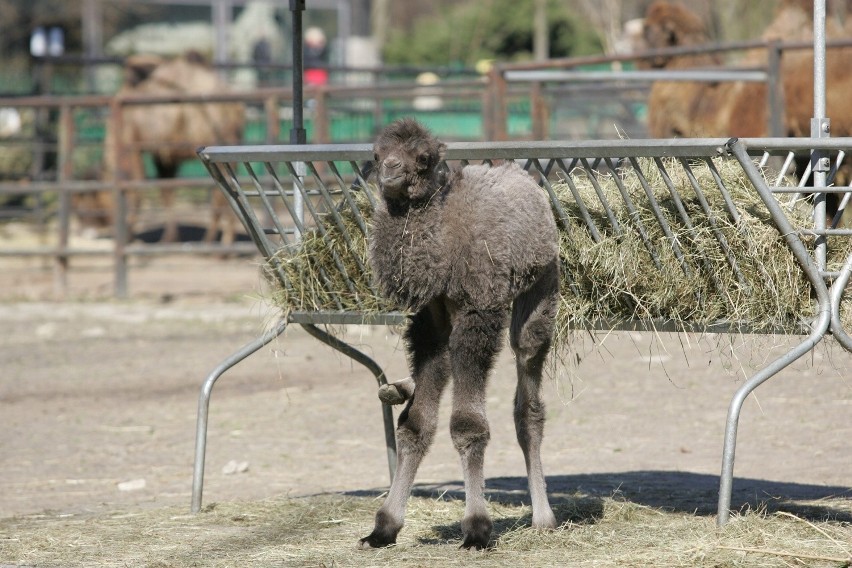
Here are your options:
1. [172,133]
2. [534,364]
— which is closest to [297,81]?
[534,364]

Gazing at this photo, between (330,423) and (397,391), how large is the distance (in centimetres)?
283

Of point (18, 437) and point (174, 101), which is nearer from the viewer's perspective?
point (18, 437)

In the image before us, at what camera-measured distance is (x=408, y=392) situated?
417 cm

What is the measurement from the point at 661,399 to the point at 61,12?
26838mm

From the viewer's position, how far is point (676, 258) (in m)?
4.16

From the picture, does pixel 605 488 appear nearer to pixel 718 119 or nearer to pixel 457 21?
pixel 718 119

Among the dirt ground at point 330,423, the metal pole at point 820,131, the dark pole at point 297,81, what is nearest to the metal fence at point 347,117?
the dirt ground at point 330,423

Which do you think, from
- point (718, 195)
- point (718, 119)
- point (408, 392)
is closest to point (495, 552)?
point (408, 392)

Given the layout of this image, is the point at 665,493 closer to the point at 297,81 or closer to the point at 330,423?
the point at 297,81

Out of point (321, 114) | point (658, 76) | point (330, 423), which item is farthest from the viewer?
point (321, 114)

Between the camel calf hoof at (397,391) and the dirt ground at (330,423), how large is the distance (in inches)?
14.8

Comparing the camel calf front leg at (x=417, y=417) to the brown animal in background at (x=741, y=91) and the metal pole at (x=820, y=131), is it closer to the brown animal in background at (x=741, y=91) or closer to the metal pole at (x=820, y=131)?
the metal pole at (x=820, y=131)

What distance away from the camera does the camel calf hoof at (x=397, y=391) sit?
13.5 ft

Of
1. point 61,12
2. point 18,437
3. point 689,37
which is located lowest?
point 18,437
